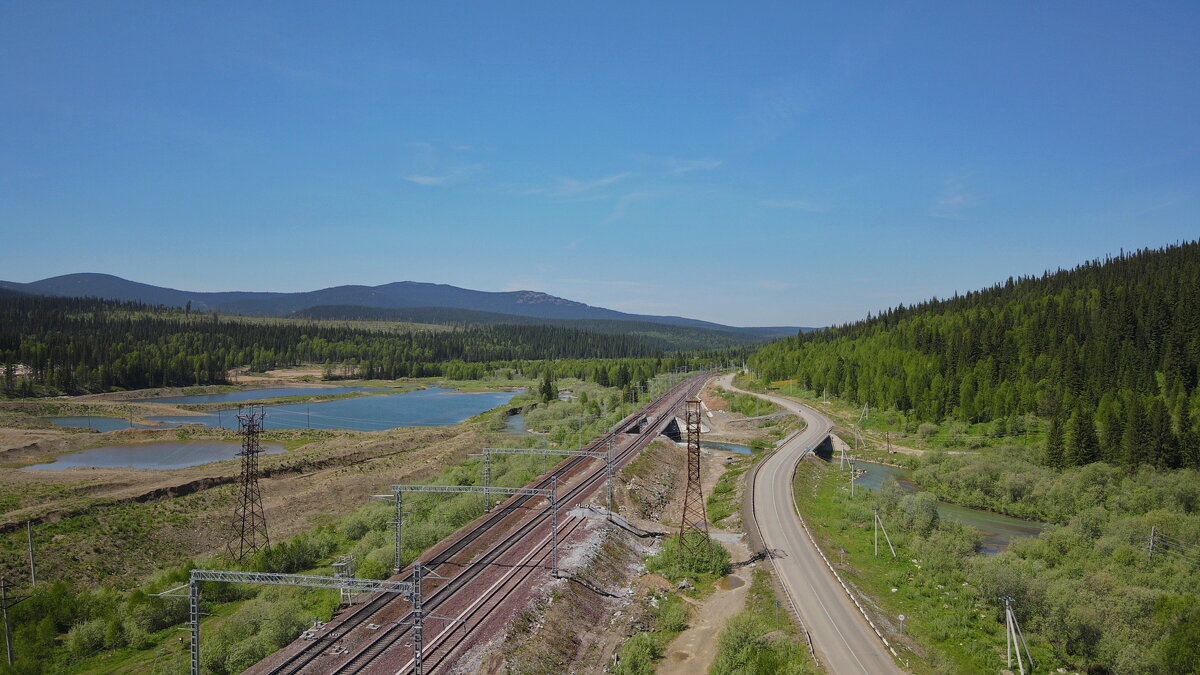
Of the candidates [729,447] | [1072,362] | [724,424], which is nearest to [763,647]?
[729,447]

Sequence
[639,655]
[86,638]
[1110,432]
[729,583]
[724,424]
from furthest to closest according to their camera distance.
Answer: [724,424] < [1110,432] < [729,583] < [86,638] < [639,655]

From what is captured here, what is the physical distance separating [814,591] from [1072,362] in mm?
71346

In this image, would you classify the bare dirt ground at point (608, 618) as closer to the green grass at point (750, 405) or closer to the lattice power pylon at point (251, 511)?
the lattice power pylon at point (251, 511)

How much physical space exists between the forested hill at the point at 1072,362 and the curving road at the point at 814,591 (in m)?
34.0

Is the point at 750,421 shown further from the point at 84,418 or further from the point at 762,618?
the point at 84,418

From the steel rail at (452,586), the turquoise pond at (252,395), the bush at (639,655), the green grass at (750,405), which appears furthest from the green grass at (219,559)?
the turquoise pond at (252,395)

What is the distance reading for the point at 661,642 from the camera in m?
33.6

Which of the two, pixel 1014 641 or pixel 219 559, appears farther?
pixel 219 559

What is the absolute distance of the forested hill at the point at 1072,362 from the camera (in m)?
66.9

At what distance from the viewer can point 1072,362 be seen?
85.8 meters

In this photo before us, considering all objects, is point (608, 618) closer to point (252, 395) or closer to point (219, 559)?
point (219, 559)

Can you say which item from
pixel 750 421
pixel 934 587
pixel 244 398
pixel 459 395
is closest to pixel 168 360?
pixel 244 398

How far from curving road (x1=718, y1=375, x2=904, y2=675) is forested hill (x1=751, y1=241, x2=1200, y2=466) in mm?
33988

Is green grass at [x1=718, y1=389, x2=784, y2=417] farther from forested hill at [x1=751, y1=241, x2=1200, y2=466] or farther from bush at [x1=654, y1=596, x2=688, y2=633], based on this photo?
bush at [x1=654, y1=596, x2=688, y2=633]
